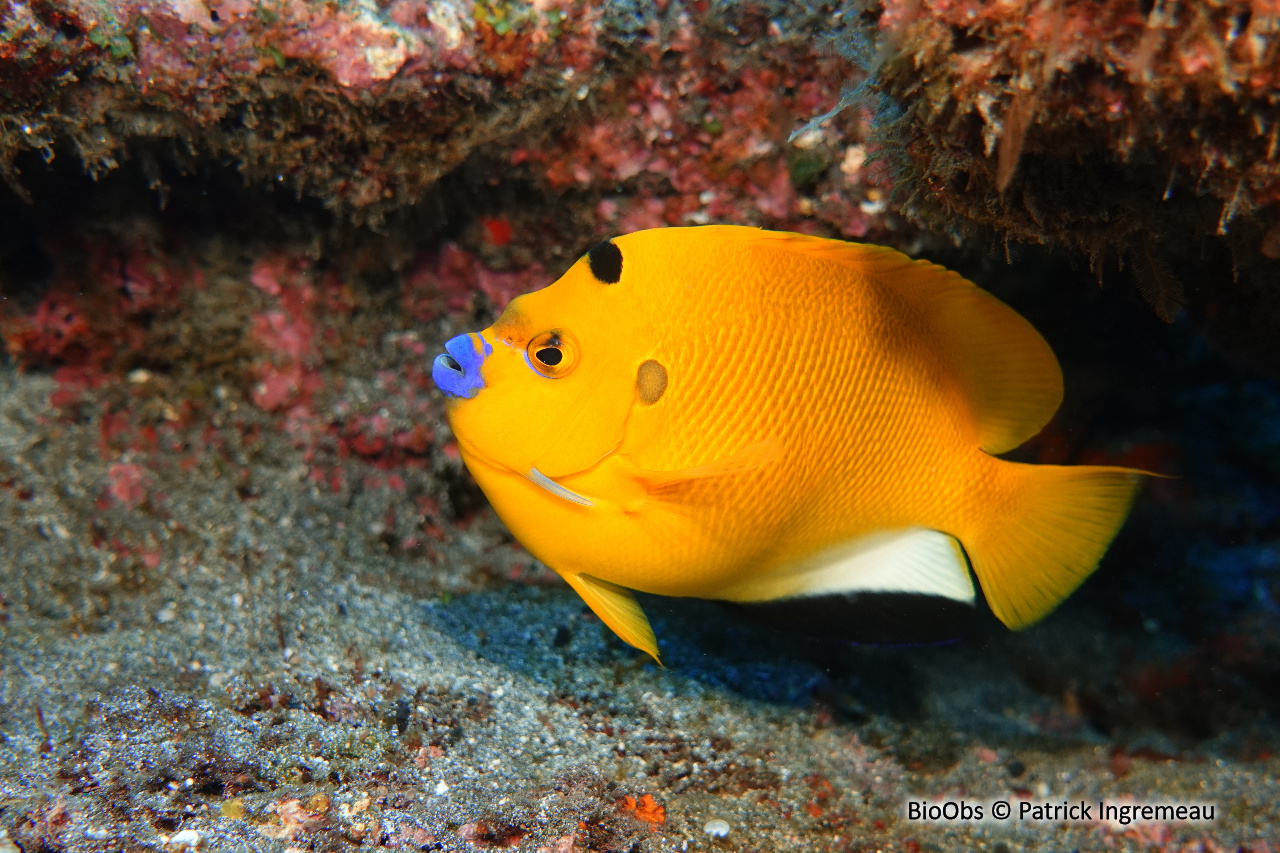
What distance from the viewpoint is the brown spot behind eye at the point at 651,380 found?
5.22 ft

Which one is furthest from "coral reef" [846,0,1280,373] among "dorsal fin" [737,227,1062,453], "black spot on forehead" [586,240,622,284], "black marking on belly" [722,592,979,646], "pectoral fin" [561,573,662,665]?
"pectoral fin" [561,573,662,665]

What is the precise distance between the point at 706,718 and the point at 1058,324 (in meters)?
2.18

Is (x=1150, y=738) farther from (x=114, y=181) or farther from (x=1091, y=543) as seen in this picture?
(x=114, y=181)

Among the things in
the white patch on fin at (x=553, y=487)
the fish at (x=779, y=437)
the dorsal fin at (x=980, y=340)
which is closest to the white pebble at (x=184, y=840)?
the fish at (x=779, y=437)

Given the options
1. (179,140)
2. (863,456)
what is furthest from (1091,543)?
(179,140)

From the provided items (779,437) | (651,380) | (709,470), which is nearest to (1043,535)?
(779,437)

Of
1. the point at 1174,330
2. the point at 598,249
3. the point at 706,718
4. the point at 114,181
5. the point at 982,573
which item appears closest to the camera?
the point at 598,249

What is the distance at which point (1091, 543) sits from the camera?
5.95ft

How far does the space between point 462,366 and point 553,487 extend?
0.35m

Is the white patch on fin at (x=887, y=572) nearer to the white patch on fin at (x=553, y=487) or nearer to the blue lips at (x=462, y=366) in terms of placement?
the white patch on fin at (x=553, y=487)

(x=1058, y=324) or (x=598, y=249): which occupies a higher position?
(x=1058, y=324)

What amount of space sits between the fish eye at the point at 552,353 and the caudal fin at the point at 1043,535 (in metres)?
1.18

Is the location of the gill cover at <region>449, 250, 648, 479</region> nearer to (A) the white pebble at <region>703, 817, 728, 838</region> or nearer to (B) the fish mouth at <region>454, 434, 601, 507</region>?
(B) the fish mouth at <region>454, 434, 601, 507</region>

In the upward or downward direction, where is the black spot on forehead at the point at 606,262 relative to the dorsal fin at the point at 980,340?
downward
